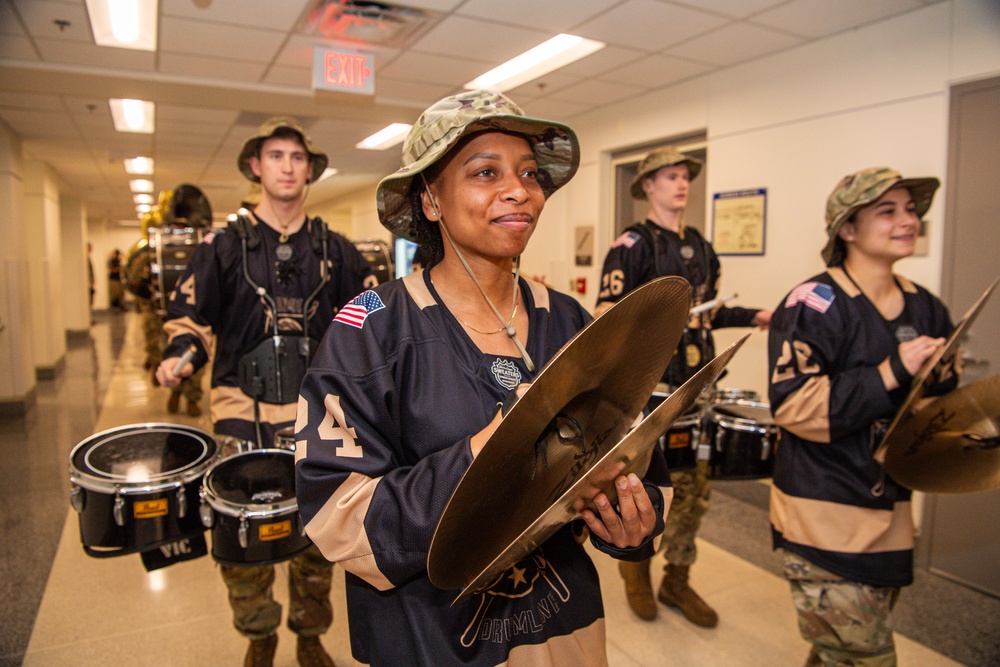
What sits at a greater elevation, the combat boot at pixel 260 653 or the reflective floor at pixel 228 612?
the combat boot at pixel 260 653

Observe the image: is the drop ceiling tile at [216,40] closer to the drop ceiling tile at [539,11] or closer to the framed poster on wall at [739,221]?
the drop ceiling tile at [539,11]

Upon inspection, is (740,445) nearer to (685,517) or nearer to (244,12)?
(685,517)

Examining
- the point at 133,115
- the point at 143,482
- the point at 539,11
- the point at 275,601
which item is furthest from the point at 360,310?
the point at 133,115

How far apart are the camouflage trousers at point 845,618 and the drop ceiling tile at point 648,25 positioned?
3263 millimetres

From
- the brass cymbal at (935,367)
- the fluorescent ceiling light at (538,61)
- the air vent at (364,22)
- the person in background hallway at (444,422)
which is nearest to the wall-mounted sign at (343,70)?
the air vent at (364,22)

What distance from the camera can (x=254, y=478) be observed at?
6.01 ft

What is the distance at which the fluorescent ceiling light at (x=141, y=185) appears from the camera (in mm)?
11812

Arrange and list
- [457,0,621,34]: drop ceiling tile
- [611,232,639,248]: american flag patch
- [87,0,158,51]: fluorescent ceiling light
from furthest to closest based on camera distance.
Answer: [87,0,158,51]: fluorescent ceiling light → [457,0,621,34]: drop ceiling tile → [611,232,639,248]: american flag patch

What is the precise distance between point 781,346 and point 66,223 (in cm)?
1609

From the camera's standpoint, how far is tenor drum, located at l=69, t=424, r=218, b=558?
1.69 meters

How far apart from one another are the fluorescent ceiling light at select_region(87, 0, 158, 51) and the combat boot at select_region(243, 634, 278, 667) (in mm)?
3696

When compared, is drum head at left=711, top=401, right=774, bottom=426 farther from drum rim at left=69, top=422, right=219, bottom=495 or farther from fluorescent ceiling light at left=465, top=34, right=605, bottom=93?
fluorescent ceiling light at left=465, top=34, right=605, bottom=93

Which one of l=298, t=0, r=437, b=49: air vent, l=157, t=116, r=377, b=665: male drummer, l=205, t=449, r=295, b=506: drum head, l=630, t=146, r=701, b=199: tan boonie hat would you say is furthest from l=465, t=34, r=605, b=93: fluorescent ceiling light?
l=205, t=449, r=295, b=506: drum head

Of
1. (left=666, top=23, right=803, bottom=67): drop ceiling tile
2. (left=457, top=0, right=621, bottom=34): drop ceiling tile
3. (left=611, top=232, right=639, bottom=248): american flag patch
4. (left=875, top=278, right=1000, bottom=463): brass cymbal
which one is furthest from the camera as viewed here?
(left=666, top=23, right=803, bottom=67): drop ceiling tile
